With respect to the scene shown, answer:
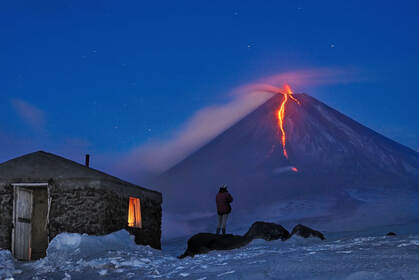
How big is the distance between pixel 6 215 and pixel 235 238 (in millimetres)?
6826

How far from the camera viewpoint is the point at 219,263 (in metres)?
9.88

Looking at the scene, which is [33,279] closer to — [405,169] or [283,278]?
[283,278]

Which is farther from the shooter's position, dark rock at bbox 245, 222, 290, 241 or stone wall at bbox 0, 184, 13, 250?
dark rock at bbox 245, 222, 290, 241

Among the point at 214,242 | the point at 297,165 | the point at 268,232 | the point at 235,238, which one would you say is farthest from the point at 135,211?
the point at 297,165

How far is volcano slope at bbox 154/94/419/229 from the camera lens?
78875 mm

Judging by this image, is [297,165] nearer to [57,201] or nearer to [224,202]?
[224,202]

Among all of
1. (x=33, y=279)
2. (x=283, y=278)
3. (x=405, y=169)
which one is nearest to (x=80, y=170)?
(x=33, y=279)

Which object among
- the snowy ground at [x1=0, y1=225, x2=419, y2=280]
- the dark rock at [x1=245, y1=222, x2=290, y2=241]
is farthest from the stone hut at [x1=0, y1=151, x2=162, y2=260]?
the dark rock at [x1=245, y1=222, x2=290, y2=241]

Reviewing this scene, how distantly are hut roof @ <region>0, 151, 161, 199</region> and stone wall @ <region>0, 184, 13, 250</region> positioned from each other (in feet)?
1.16

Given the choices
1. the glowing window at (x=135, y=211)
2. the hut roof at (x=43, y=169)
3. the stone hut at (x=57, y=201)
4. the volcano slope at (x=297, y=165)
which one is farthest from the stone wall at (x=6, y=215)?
the volcano slope at (x=297, y=165)

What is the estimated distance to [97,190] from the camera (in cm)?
1488

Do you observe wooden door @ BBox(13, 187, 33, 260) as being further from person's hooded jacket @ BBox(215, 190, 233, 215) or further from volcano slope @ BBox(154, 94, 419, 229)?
volcano slope @ BBox(154, 94, 419, 229)

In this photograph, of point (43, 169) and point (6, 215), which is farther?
point (43, 169)

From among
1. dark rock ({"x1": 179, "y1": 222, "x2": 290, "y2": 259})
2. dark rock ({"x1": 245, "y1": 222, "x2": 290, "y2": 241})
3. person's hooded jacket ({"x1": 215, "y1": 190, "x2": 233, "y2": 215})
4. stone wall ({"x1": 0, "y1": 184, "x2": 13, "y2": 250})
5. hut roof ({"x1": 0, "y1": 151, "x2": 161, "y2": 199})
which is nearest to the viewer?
stone wall ({"x1": 0, "y1": 184, "x2": 13, "y2": 250})
